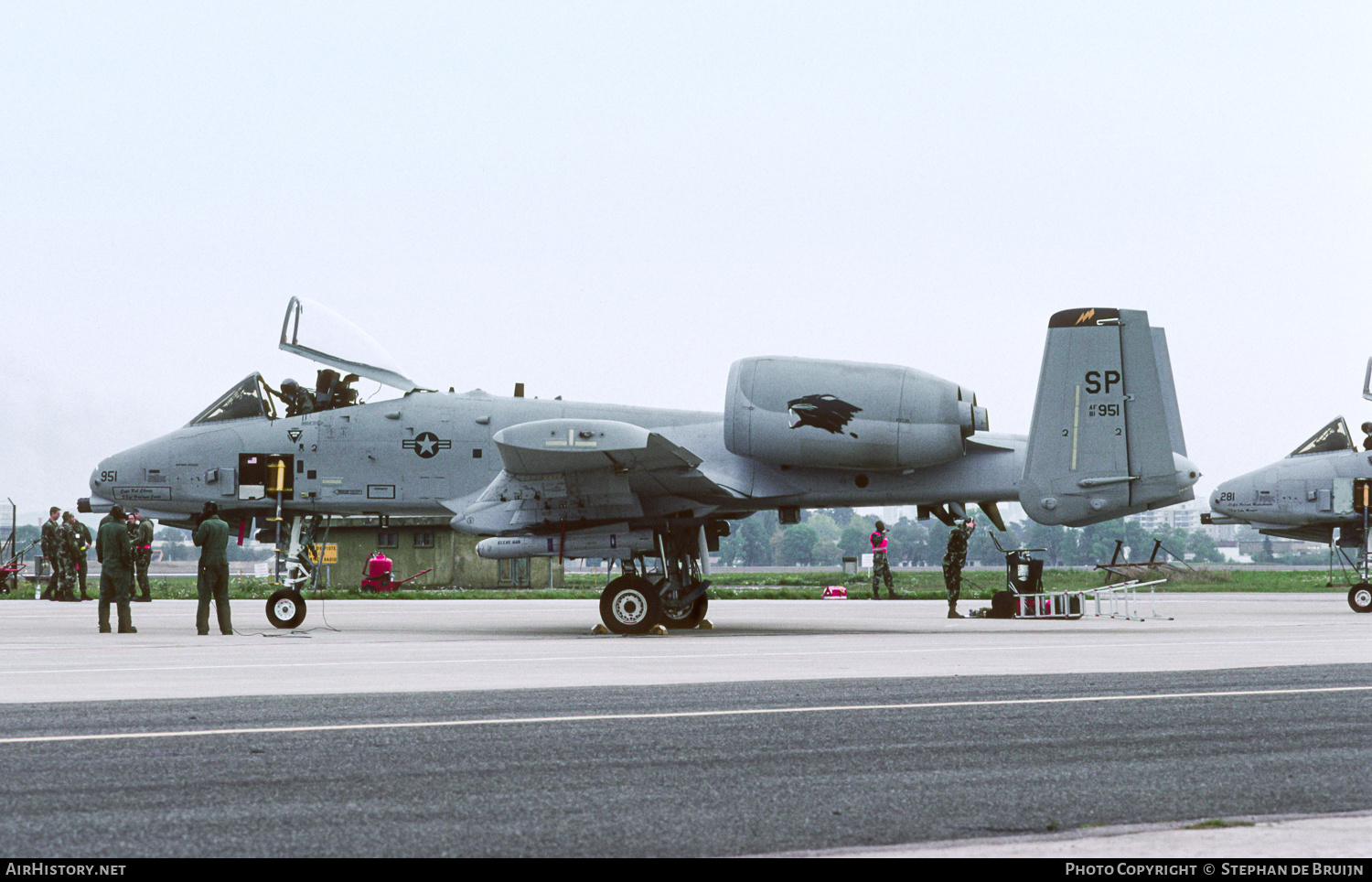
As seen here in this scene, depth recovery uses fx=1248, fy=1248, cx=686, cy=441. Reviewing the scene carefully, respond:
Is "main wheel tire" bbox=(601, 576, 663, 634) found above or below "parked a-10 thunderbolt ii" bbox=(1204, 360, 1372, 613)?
below

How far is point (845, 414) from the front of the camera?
15.5 meters

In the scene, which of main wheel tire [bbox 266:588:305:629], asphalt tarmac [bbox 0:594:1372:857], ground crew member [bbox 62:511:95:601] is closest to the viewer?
asphalt tarmac [bbox 0:594:1372:857]

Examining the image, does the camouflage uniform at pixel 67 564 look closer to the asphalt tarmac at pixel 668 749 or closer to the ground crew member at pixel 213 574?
the ground crew member at pixel 213 574

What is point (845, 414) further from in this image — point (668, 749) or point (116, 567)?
point (668, 749)

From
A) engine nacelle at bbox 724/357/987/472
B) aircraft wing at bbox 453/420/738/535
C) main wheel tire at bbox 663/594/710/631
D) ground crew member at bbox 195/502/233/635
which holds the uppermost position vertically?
engine nacelle at bbox 724/357/987/472

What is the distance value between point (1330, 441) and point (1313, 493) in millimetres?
1346

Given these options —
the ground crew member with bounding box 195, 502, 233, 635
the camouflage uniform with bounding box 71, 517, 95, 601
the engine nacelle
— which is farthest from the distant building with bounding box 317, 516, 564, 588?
the engine nacelle

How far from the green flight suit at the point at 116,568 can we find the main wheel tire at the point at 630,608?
20.3 feet

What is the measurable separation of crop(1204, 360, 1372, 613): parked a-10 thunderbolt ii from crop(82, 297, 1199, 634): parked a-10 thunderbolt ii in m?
9.57

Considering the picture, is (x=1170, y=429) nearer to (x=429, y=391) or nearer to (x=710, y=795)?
(x=429, y=391)

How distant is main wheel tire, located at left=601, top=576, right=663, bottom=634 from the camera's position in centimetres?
1587

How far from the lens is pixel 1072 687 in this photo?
909 centimetres

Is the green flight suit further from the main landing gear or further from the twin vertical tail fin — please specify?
the twin vertical tail fin

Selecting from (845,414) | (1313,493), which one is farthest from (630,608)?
(1313,493)
